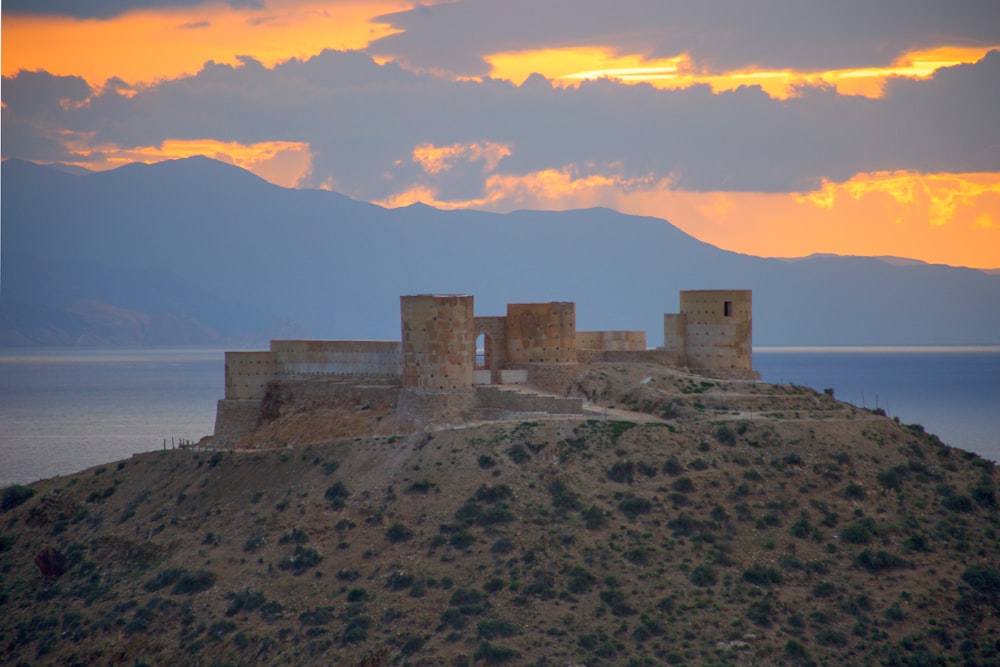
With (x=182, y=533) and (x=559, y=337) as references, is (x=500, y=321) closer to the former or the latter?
(x=559, y=337)

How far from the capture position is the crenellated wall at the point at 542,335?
5362cm

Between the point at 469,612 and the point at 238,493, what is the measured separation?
526 inches

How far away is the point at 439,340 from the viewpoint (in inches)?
1977

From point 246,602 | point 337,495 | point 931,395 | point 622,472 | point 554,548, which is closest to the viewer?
point 554,548

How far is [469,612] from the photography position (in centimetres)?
3894

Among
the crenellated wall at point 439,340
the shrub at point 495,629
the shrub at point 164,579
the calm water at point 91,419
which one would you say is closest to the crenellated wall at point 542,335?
the crenellated wall at point 439,340

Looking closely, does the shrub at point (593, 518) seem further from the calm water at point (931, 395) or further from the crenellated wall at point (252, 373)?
the calm water at point (931, 395)

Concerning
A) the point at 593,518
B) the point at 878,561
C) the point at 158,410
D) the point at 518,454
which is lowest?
the point at 158,410

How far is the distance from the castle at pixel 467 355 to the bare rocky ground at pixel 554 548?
157 centimetres

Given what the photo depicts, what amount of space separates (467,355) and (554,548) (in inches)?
448

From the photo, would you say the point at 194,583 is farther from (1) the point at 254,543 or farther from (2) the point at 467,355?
(2) the point at 467,355

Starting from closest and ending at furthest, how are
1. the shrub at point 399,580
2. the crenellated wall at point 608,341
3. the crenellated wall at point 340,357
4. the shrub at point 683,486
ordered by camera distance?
the shrub at point 399,580, the shrub at point 683,486, the crenellated wall at point 340,357, the crenellated wall at point 608,341

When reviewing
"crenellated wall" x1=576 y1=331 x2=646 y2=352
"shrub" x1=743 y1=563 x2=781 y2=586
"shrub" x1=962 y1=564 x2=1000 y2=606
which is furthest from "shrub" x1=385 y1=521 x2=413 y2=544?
"crenellated wall" x1=576 y1=331 x2=646 y2=352

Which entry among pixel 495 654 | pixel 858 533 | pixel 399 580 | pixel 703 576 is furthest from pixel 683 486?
pixel 495 654
